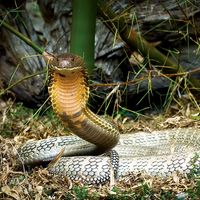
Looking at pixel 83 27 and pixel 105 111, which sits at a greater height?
pixel 83 27

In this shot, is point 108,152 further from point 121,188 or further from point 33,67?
point 33,67

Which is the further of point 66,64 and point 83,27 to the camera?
point 83,27

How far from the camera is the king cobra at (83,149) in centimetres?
541

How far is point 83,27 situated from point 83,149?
1222 mm

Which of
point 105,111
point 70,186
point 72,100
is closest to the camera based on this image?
point 70,186

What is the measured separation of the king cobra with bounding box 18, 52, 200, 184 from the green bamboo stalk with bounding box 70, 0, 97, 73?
0.98 metres

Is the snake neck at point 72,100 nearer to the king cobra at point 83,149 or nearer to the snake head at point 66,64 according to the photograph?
the king cobra at point 83,149

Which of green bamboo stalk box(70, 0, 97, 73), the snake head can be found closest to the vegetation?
green bamboo stalk box(70, 0, 97, 73)

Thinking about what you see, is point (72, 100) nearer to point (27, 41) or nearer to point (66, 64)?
point (66, 64)

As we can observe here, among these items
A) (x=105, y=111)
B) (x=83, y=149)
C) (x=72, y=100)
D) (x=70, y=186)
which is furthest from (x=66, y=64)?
(x=105, y=111)

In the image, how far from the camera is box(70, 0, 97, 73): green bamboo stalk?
664 centimetres

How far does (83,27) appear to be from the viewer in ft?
22.1

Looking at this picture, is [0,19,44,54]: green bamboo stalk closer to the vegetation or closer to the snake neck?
the vegetation

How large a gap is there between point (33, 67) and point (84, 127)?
114 inches
